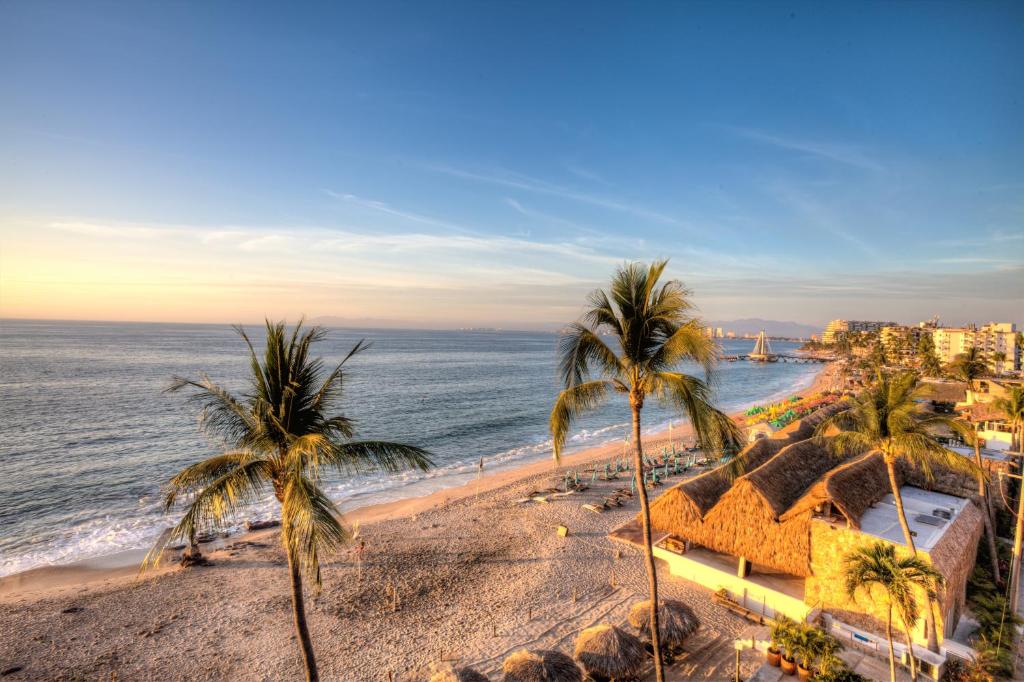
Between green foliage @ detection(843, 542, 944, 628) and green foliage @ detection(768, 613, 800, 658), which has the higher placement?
green foliage @ detection(843, 542, 944, 628)

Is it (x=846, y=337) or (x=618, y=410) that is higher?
(x=846, y=337)

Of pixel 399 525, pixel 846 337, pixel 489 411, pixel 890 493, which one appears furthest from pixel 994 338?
pixel 399 525

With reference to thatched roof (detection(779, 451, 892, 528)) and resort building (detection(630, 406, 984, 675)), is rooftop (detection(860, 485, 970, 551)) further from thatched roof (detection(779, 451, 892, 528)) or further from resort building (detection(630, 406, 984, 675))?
thatched roof (detection(779, 451, 892, 528))

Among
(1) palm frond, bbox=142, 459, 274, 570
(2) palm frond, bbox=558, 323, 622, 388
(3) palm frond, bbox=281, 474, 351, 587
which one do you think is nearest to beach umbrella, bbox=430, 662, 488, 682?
(3) palm frond, bbox=281, 474, 351, 587

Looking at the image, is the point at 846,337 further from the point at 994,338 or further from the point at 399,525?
the point at 399,525

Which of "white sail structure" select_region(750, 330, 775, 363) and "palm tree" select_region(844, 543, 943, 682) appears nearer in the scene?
"palm tree" select_region(844, 543, 943, 682)

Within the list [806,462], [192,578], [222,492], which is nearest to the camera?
[222,492]

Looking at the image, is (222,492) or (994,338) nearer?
(222,492)
